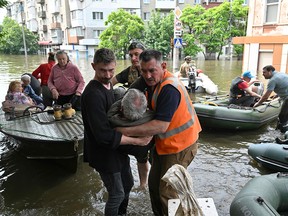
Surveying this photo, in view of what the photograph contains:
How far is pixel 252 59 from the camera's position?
16.0 metres

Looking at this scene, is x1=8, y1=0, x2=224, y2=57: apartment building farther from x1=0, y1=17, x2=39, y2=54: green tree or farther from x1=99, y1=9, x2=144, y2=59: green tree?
x1=99, y1=9, x2=144, y2=59: green tree

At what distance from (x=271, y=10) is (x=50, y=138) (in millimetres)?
14571

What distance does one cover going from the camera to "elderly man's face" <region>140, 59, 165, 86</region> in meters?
2.36

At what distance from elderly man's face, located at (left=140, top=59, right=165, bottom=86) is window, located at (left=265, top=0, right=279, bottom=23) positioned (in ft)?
47.6

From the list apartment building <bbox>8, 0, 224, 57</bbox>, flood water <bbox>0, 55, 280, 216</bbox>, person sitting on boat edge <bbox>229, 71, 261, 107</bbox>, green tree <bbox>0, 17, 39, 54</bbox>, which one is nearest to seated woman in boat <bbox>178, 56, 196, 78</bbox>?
person sitting on boat edge <bbox>229, 71, 261, 107</bbox>

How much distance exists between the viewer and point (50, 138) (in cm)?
411

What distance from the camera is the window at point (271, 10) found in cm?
1450

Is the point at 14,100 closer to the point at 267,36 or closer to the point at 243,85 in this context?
the point at 243,85

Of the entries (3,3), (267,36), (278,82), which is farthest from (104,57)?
(267,36)

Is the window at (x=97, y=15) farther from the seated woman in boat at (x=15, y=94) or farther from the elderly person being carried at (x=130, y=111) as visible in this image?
the elderly person being carried at (x=130, y=111)

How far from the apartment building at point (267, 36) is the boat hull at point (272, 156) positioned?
34.9 feet

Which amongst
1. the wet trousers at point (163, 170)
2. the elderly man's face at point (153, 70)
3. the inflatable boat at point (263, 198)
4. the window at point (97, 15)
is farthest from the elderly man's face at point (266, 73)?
the window at point (97, 15)

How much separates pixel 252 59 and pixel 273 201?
14.2m

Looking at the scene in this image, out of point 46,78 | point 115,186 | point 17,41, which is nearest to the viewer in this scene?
point 115,186
